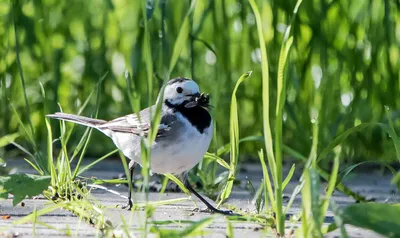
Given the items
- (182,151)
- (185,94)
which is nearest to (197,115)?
(185,94)

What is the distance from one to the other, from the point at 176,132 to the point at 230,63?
1.80 m

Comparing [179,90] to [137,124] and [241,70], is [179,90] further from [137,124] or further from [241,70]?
[241,70]

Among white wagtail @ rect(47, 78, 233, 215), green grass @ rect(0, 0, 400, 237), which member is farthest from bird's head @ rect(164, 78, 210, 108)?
green grass @ rect(0, 0, 400, 237)

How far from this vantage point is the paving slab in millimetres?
3324

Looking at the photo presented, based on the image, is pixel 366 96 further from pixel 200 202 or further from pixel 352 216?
pixel 352 216

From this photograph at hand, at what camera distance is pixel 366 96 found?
5.98m

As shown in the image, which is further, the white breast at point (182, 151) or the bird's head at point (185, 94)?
the bird's head at point (185, 94)

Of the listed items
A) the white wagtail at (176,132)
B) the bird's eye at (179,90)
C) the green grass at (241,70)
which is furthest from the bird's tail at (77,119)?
the bird's eye at (179,90)

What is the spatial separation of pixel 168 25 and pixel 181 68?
413 millimetres

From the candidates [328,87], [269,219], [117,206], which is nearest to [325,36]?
[328,87]

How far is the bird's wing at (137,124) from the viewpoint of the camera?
4.63 meters

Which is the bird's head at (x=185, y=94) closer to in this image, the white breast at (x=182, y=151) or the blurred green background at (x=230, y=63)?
the white breast at (x=182, y=151)

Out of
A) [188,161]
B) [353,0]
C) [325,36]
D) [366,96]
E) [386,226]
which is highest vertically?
[353,0]

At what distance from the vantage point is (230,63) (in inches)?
246
